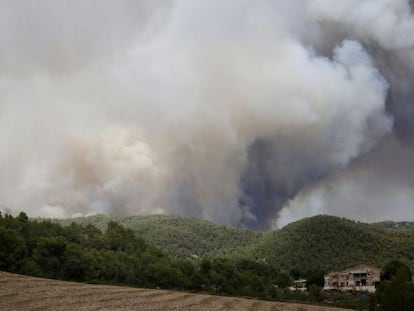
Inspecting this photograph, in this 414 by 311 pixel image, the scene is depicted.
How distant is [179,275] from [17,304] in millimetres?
107080

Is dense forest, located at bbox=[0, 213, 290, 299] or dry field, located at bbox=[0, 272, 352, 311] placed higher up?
dense forest, located at bbox=[0, 213, 290, 299]

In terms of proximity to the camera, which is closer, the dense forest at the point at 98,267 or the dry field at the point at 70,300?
the dry field at the point at 70,300

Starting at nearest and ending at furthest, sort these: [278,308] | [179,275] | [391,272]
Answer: [278,308], [179,275], [391,272]

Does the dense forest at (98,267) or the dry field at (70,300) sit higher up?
the dense forest at (98,267)

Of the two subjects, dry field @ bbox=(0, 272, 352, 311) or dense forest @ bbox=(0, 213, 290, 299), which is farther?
dense forest @ bbox=(0, 213, 290, 299)

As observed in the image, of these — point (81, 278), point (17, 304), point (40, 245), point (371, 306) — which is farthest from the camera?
point (40, 245)

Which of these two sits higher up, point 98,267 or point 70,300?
point 98,267

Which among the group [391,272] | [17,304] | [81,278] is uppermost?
[391,272]

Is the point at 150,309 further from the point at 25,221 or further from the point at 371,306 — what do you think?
the point at 25,221

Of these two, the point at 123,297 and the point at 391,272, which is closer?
the point at 123,297

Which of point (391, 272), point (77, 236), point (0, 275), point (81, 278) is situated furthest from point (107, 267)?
point (391, 272)

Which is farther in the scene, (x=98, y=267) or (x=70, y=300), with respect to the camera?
(x=98, y=267)

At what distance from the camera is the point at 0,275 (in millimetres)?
69438

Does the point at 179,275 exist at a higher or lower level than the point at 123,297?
higher
